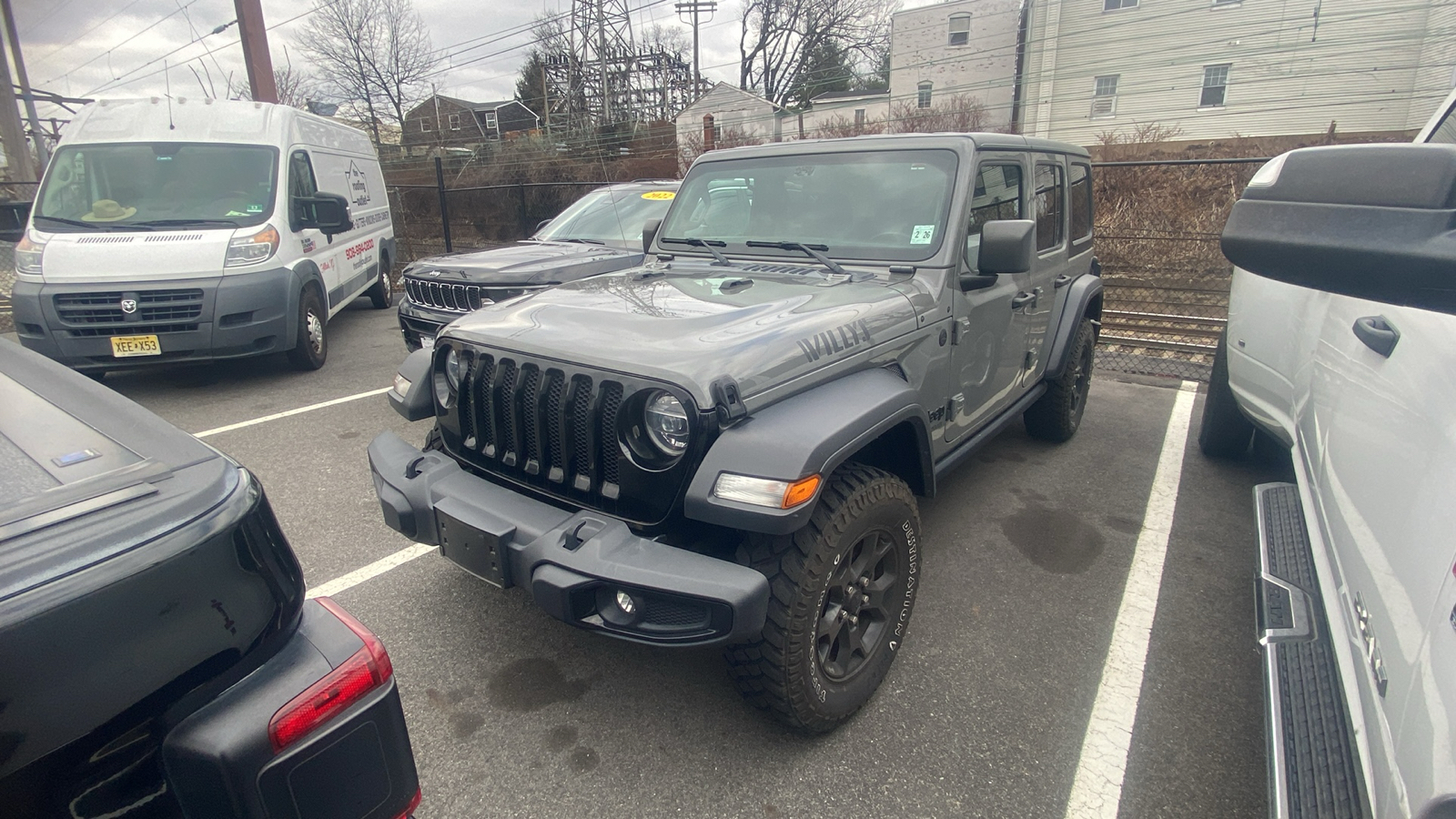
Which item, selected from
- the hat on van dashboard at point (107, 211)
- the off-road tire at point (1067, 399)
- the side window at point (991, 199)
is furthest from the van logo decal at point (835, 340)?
the hat on van dashboard at point (107, 211)

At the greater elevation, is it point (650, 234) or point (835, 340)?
point (650, 234)

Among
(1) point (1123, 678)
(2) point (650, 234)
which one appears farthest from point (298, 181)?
(1) point (1123, 678)

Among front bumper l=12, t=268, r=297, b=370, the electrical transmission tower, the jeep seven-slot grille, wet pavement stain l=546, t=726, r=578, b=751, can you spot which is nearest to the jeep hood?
front bumper l=12, t=268, r=297, b=370

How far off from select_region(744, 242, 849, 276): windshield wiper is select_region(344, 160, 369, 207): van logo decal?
6.76m

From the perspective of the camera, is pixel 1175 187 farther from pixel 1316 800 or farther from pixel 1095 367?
pixel 1316 800

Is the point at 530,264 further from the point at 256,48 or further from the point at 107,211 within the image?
the point at 256,48

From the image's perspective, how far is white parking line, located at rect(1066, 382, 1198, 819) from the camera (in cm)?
218

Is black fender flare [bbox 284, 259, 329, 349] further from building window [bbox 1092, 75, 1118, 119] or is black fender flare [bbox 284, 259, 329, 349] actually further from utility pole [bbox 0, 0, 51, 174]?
building window [bbox 1092, 75, 1118, 119]

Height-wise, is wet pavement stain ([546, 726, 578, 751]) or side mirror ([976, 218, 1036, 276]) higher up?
side mirror ([976, 218, 1036, 276])

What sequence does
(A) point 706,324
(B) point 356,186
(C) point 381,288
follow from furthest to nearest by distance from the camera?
(C) point 381,288 < (B) point 356,186 < (A) point 706,324

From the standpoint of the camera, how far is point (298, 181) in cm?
694

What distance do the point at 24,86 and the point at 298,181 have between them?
8094mm

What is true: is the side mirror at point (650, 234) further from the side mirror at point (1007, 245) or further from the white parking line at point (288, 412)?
the white parking line at point (288, 412)

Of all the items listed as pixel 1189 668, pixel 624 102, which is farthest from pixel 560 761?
pixel 624 102
